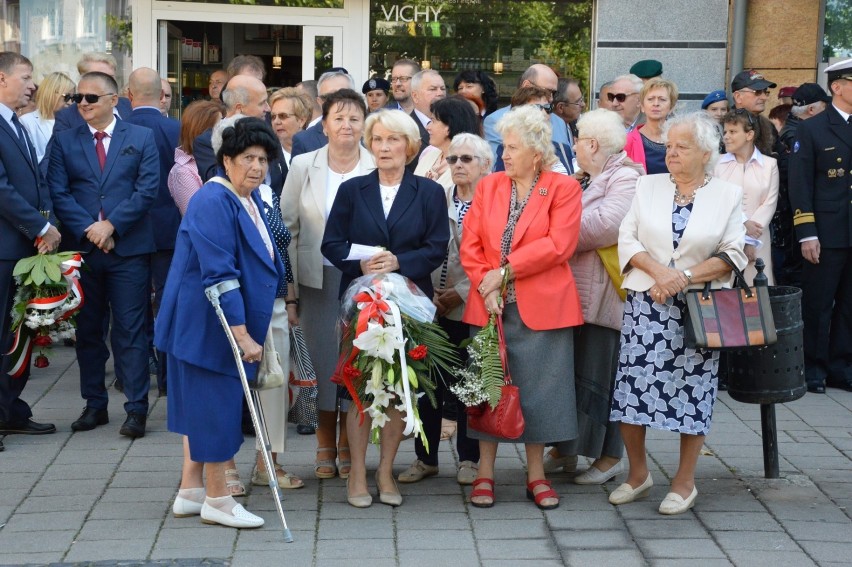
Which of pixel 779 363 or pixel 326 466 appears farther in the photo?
pixel 326 466

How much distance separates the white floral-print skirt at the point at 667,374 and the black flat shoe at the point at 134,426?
307cm

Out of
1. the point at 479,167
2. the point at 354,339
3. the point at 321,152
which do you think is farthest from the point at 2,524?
the point at 479,167

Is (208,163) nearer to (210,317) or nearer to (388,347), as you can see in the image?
(210,317)

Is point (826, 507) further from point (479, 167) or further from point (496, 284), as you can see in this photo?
point (479, 167)

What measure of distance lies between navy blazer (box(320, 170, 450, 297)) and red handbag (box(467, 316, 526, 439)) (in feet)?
1.64

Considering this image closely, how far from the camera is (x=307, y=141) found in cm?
769

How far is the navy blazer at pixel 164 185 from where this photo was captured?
8102 millimetres

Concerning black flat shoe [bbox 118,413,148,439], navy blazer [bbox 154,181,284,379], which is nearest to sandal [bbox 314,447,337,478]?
navy blazer [bbox 154,181,284,379]

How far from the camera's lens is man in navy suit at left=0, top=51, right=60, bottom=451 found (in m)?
7.05

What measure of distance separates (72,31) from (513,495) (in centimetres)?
871

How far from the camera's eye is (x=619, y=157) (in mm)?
6219

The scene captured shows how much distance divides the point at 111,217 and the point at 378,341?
2.43 meters

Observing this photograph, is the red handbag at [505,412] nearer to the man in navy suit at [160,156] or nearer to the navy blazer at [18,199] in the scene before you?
the navy blazer at [18,199]

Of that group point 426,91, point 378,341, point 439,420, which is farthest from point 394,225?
point 426,91
